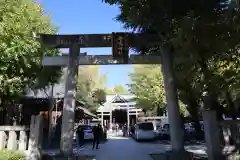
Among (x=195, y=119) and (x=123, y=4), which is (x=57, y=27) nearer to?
(x=123, y=4)

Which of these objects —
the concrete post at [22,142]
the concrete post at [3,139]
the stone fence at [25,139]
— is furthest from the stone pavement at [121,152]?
the concrete post at [3,139]

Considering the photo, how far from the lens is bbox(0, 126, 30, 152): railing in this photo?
11648 mm

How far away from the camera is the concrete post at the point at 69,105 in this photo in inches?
521

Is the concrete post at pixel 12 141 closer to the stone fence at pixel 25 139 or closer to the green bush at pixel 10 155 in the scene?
the stone fence at pixel 25 139

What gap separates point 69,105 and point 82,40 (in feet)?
9.38

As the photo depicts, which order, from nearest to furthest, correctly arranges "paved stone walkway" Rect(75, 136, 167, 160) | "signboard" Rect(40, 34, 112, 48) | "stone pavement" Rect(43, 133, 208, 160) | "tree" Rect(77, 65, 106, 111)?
1. "signboard" Rect(40, 34, 112, 48)
2. "paved stone walkway" Rect(75, 136, 167, 160)
3. "stone pavement" Rect(43, 133, 208, 160)
4. "tree" Rect(77, 65, 106, 111)

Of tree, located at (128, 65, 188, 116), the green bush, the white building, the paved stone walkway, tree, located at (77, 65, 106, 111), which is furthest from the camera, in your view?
the white building

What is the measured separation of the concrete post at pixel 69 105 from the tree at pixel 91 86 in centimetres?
2622

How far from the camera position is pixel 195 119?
1087 inches

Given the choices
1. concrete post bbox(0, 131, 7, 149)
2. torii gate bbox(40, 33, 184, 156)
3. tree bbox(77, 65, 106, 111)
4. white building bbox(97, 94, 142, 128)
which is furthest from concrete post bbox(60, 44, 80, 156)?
white building bbox(97, 94, 142, 128)

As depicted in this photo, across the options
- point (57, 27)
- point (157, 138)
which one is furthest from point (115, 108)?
point (57, 27)

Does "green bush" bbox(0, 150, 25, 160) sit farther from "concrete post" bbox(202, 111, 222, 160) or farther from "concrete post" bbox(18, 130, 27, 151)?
"concrete post" bbox(202, 111, 222, 160)

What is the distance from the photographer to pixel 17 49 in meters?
12.4

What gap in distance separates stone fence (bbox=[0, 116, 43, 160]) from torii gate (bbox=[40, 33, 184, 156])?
1577 mm
